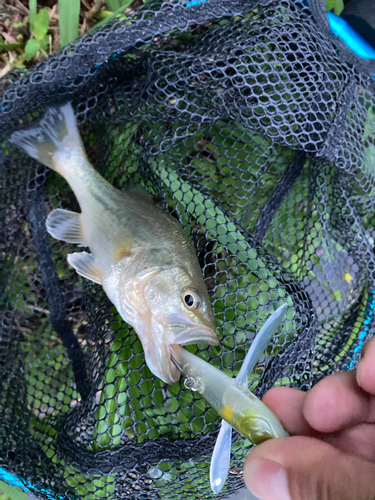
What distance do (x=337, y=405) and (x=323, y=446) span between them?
1.21 ft

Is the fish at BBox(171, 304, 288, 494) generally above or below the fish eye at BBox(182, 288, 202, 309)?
above

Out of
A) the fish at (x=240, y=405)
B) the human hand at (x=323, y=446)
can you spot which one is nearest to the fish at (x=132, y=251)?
the fish at (x=240, y=405)

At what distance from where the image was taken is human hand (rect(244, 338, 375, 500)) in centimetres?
82

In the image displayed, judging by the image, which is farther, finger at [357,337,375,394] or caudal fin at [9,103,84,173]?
caudal fin at [9,103,84,173]

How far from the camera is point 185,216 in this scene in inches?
84.5

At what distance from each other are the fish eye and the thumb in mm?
706

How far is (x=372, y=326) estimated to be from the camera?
7.27 feet

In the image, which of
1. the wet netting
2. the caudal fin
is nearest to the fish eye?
the wet netting

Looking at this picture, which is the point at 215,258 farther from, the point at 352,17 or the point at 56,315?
the point at 352,17

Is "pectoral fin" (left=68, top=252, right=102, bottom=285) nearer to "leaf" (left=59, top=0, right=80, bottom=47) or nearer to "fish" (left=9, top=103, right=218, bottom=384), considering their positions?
"fish" (left=9, top=103, right=218, bottom=384)

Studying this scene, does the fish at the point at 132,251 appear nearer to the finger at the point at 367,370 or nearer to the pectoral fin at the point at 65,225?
the pectoral fin at the point at 65,225

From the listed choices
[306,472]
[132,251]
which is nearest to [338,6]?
[132,251]

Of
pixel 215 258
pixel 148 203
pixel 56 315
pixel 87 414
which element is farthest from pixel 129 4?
pixel 87 414

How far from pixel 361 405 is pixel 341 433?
0.12 m
